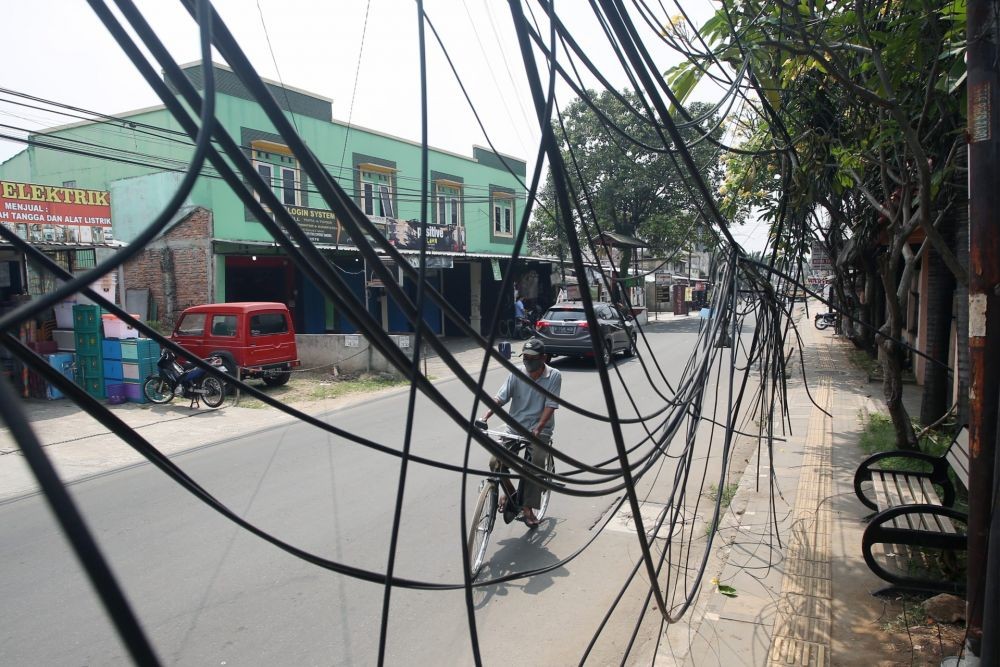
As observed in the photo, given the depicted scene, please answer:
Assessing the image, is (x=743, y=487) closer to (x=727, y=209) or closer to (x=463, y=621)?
(x=727, y=209)

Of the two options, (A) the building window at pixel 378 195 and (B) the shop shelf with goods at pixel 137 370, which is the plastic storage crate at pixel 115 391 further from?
(A) the building window at pixel 378 195

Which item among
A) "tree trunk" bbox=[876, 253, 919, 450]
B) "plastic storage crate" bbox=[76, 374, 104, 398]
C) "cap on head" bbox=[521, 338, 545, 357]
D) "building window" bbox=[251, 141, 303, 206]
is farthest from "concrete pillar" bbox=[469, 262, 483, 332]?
"cap on head" bbox=[521, 338, 545, 357]

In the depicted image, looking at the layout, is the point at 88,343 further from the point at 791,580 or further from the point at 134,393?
the point at 791,580

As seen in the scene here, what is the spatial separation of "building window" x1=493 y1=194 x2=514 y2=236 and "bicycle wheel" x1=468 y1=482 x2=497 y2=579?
22.3 meters

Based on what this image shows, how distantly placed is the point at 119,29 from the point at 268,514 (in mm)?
5062

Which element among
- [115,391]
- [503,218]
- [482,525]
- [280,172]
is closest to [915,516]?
[482,525]

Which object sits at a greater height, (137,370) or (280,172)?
(280,172)

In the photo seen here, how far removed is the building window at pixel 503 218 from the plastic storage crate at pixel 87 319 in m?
17.0

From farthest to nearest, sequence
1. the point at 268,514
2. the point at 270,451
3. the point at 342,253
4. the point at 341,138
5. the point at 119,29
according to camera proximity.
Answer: the point at 341,138
the point at 342,253
the point at 270,451
the point at 268,514
the point at 119,29

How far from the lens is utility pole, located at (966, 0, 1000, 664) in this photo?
2871 mm

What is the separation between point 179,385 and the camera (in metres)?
11.3

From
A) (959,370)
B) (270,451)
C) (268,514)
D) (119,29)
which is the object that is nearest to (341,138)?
(270,451)

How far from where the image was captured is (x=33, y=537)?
5.38 m

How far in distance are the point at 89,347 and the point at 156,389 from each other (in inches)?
58.9
